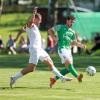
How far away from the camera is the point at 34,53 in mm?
17984

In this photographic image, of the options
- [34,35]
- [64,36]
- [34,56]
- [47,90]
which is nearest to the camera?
[47,90]

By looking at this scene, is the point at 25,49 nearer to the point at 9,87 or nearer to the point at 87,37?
the point at 87,37

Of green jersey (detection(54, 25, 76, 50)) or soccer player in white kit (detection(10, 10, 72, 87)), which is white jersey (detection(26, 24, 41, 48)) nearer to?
soccer player in white kit (detection(10, 10, 72, 87))

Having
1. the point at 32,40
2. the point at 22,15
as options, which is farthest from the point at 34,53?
the point at 22,15

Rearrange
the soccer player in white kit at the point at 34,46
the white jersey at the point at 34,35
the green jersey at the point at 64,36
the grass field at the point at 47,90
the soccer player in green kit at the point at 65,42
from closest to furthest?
the grass field at the point at 47,90
the soccer player in white kit at the point at 34,46
the white jersey at the point at 34,35
the soccer player in green kit at the point at 65,42
the green jersey at the point at 64,36

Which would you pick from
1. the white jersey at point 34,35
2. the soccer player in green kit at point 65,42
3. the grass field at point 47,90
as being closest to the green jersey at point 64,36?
the soccer player in green kit at point 65,42

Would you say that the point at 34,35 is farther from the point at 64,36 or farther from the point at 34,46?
the point at 64,36

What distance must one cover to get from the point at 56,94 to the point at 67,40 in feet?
8.52

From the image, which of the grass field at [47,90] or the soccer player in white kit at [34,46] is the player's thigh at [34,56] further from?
the grass field at [47,90]

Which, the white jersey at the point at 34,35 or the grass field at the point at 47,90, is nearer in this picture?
the grass field at the point at 47,90

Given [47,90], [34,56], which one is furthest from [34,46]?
[47,90]

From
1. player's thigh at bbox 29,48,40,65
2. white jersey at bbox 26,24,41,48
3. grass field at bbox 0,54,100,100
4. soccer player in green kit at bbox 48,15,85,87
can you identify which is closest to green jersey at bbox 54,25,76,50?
soccer player in green kit at bbox 48,15,85,87

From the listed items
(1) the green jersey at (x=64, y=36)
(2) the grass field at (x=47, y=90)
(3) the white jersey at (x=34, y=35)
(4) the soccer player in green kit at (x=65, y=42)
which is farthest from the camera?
(1) the green jersey at (x=64, y=36)

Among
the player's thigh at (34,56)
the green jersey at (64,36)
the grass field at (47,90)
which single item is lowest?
the grass field at (47,90)
